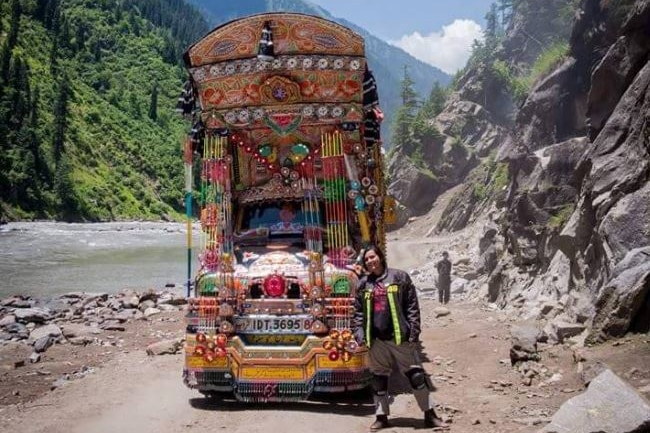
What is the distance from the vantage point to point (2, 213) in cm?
6925

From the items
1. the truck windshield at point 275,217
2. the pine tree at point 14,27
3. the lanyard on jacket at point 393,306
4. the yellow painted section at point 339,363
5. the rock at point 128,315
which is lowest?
the rock at point 128,315

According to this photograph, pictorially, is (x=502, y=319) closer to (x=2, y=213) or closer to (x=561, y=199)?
(x=561, y=199)

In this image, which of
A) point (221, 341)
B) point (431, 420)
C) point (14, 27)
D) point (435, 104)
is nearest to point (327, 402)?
point (221, 341)

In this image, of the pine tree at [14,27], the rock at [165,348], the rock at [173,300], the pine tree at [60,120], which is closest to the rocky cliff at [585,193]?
the rock at [165,348]

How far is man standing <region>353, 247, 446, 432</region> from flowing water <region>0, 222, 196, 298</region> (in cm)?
2168

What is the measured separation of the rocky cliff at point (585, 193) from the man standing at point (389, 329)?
3212 mm

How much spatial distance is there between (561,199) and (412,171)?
53.4 m

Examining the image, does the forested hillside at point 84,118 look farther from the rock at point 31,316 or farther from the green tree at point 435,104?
the green tree at point 435,104

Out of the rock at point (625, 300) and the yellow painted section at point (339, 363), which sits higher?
the rock at point (625, 300)

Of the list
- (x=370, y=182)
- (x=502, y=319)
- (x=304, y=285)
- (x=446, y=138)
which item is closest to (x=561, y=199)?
(x=502, y=319)

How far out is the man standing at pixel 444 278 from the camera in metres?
19.2

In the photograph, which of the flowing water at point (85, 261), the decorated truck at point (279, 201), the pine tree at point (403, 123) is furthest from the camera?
the pine tree at point (403, 123)

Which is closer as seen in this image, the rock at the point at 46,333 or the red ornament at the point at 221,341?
the red ornament at the point at 221,341

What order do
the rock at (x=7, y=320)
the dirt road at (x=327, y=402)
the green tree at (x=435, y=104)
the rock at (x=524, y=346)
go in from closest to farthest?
1. the dirt road at (x=327, y=402)
2. the rock at (x=524, y=346)
3. the rock at (x=7, y=320)
4. the green tree at (x=435, y=104)
